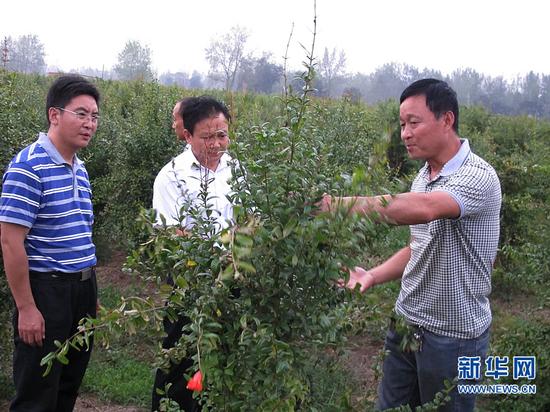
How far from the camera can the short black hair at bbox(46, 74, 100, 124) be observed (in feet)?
10.0

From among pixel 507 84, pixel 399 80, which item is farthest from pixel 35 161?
pixel 507 84

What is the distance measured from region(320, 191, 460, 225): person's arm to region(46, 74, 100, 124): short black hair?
1.92m

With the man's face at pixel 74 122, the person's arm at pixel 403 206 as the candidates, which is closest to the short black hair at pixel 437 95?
the person's arm at pixel 403 206

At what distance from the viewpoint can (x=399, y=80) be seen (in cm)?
2255

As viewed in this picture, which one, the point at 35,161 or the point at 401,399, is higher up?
the point at 35,161

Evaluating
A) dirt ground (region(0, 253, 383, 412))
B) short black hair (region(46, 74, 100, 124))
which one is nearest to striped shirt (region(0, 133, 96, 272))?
short black hair (region(46, 74, 100, 124))

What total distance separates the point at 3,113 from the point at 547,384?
3918 millimetres

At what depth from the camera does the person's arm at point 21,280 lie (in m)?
2.74

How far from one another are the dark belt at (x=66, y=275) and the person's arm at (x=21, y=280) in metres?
0.10

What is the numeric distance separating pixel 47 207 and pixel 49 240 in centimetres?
17

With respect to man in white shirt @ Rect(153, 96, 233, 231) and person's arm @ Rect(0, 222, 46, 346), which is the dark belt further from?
man in white shirt @ Rect(153, 96, 233, 231)

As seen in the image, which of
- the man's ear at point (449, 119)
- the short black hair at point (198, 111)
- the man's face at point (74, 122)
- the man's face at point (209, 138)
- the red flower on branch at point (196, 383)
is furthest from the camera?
the short black hair at point (198, 111)

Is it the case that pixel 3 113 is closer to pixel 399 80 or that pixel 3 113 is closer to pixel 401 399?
pixel 401 399

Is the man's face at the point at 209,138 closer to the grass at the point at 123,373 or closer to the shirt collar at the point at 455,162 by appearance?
the shirt collar at the point at 455,162
